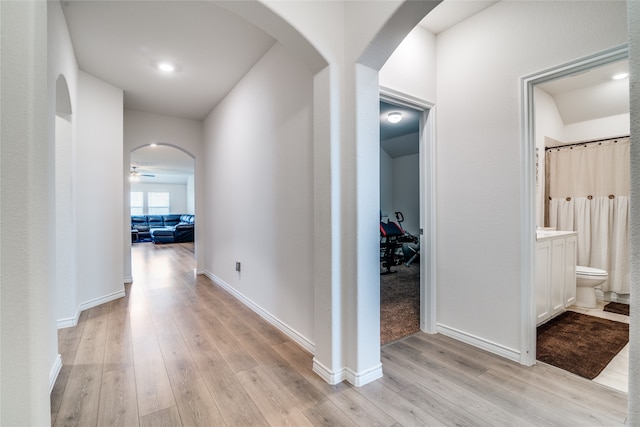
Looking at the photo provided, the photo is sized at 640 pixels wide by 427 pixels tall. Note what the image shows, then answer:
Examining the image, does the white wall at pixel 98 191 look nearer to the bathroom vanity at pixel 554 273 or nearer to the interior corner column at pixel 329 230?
the interior corner column at pixel 329 230

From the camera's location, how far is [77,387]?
1.83 meters

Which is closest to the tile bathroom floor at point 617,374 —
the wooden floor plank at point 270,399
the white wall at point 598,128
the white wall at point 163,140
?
the wooden floor plank at point 270,399

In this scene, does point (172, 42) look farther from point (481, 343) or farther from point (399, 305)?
point (481, 343)

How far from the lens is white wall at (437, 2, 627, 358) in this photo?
6.42 ft

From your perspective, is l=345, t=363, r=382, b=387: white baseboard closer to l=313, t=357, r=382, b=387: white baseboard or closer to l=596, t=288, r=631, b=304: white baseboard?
l=313, t=357, r=382, b=387: white baseboard

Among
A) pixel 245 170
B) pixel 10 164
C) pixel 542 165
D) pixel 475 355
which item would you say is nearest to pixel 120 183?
pixel 245 170

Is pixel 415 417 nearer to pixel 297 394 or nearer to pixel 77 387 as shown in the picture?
pixel 297 394

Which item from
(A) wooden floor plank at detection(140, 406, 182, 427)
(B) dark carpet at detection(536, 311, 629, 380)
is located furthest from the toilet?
(A) wooden floor plank at detection(140, 406, 182, 427)

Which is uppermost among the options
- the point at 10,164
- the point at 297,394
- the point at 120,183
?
the point at 120,183

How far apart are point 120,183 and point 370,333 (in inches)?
147

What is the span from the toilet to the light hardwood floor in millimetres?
1798

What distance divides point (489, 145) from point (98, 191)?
4270 mm

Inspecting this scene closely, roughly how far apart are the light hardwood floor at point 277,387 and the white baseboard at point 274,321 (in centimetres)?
6

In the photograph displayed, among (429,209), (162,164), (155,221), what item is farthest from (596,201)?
(155,221)
